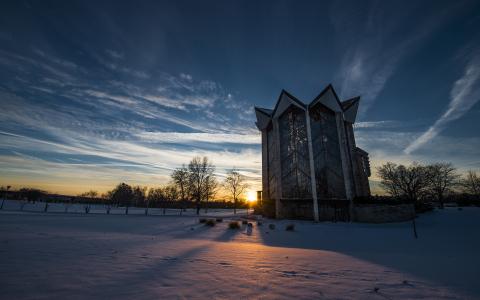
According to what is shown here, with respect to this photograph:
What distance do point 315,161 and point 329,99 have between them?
9.60 meters

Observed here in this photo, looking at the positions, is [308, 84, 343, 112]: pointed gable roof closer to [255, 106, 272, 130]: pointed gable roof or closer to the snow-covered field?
[255, 106, 272, 130]: pointed gable roof

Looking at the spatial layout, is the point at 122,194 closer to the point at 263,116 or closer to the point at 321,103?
the point at 263,116

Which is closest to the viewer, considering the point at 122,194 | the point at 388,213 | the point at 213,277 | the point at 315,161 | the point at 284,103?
the point at 213,277

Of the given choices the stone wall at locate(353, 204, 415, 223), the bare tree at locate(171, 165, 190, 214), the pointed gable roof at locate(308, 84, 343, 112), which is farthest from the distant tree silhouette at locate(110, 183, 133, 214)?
the stone wall at locate(353, 204, 415, 223)

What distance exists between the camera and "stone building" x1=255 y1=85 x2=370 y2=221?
25.2 meters

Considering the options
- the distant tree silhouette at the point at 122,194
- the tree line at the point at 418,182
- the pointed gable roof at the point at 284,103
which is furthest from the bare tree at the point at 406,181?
the distant tree silhouette at the point at 122,194

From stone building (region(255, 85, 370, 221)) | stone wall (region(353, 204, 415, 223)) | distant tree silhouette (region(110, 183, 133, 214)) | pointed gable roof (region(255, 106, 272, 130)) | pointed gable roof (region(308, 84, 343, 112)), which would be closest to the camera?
stone wall (region(353, 204, 415, 223))

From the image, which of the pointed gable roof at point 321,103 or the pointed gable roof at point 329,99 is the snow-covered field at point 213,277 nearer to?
the pointed gable roof at point 321,103

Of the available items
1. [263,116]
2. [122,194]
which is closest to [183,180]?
[263,116]

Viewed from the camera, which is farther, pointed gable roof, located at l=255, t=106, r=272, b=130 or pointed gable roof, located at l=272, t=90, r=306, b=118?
pointed gable roof, located at l=255, t=106, r=272, b=130

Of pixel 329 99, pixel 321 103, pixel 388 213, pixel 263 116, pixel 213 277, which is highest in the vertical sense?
pixel 263 116

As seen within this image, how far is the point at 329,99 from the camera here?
29.4 meters

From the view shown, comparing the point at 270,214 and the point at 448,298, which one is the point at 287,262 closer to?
the point at 448,298

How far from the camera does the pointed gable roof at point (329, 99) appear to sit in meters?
29.1
